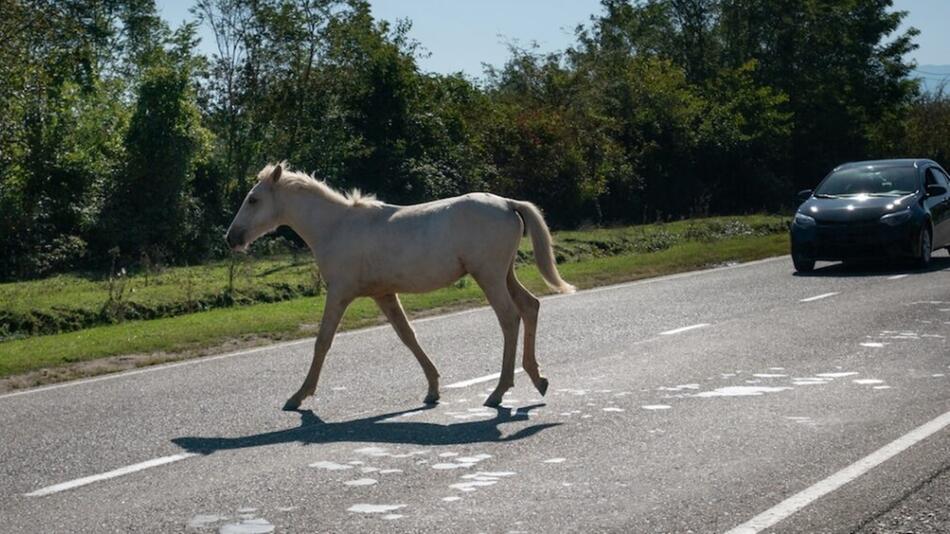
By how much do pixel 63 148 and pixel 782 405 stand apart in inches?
767

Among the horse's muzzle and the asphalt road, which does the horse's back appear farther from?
the horse's muzzle

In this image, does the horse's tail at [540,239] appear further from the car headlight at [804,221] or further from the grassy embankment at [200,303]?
the car headlight at [804,221]

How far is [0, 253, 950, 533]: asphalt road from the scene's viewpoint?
23.5ft

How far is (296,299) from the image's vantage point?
66.8 ft

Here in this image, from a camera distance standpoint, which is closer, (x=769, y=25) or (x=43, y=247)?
(x=43, y=247)

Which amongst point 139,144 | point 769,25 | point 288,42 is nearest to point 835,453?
point 139,144

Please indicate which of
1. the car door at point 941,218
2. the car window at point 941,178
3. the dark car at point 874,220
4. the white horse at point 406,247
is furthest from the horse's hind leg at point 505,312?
the car window at point 941,178

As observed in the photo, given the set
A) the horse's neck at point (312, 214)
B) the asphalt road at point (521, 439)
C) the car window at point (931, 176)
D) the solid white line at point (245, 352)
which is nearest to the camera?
the asphalt road at point (521, 439)

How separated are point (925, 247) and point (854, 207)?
1325 millimetres

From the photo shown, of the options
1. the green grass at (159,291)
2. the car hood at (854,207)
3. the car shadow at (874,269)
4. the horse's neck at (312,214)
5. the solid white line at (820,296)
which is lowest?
the solid white line at (820,296)

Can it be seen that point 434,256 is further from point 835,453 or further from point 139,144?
point 139,144

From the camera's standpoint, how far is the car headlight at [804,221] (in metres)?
21.9

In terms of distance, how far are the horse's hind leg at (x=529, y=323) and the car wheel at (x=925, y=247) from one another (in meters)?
12.4

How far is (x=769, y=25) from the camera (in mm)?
50188
